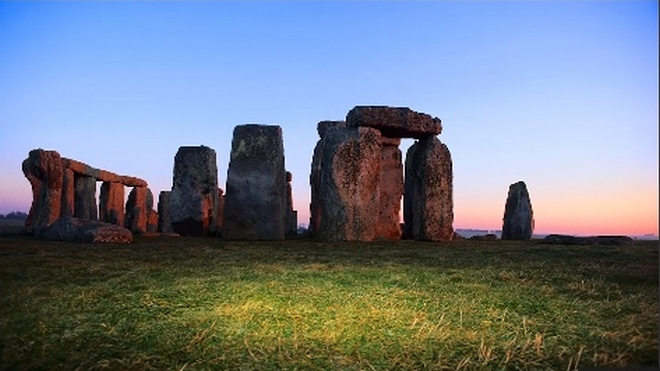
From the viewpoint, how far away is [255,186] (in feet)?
37.3

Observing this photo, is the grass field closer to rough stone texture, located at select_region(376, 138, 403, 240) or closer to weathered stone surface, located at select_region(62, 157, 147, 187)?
rough stone texture, located at select_region(376, 138, 403, 240)

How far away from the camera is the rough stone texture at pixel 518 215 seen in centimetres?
1644

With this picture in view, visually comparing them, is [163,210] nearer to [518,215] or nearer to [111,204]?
[111,204]

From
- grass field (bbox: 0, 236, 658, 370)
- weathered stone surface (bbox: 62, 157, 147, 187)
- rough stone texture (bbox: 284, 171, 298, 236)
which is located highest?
weathered stone surface (bbox: 62, 157, 147, 187)

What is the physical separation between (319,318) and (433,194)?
348 inches

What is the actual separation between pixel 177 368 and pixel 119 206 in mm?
20847

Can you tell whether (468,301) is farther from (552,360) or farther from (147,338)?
(147,338)

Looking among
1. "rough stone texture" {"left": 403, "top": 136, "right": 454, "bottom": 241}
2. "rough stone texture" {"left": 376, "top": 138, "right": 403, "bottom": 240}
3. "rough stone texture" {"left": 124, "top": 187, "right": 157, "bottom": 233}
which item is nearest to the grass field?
"rough stone texture" {"left": 403, "top": 136, "right": 454, "bottom": 241}

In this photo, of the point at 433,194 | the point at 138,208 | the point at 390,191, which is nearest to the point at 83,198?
the point at 138,208

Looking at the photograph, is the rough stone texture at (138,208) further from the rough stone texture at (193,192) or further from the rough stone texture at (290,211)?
the rough stone texture at (193,192)

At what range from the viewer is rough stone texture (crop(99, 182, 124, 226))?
2013 cm

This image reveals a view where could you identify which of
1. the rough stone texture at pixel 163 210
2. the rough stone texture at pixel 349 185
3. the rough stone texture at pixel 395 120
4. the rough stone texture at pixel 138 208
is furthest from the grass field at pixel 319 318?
the rough stone texture at pixel 163 210

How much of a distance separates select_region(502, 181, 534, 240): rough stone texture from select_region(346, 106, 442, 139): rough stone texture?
6.60m

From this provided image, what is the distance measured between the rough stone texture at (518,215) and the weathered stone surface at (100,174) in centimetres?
1512
